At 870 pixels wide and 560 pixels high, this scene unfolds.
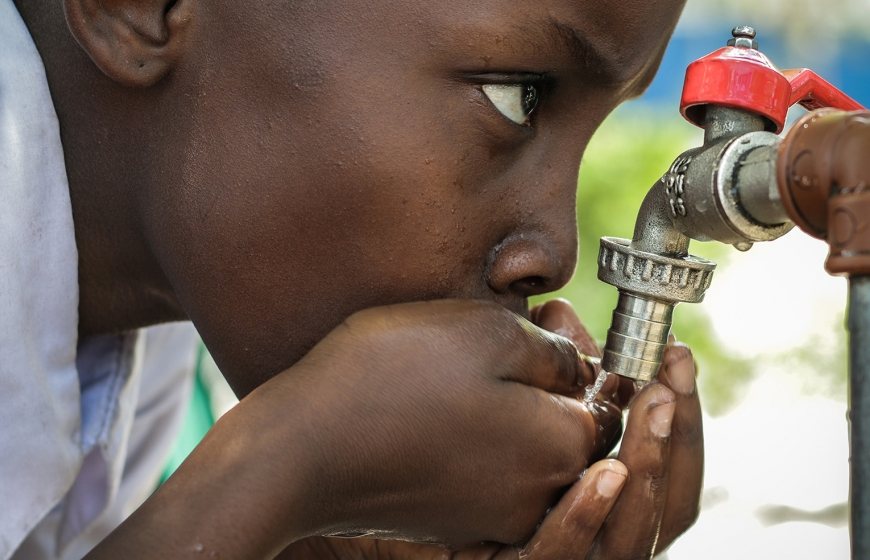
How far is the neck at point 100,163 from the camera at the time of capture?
96cm

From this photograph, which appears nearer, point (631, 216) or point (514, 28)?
point (514, 28)

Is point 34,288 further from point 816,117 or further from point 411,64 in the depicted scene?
point 816,117

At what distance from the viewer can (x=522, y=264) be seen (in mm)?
848

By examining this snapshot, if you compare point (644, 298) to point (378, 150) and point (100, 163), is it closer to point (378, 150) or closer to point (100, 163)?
point (378, 150)

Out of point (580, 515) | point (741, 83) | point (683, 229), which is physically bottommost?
point (580, 515)

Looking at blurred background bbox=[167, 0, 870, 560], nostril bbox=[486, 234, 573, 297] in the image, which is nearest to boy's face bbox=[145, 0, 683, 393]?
nostril bbox=[486, 234, 573, 297]

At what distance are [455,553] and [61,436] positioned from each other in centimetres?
44

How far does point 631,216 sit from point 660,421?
182 centimetres

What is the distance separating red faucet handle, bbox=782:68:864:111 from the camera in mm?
791

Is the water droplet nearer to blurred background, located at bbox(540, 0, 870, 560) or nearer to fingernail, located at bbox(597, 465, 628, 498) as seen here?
fingernail, located at bbox(597, 465, 628, 498)

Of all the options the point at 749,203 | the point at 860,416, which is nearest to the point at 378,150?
the point at 749,203

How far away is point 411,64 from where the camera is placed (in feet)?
2.68

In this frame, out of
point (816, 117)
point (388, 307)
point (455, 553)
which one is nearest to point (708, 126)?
point (816, 117)

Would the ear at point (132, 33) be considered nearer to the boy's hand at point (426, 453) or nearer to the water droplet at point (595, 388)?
the boy's hand at point (426, 453)
